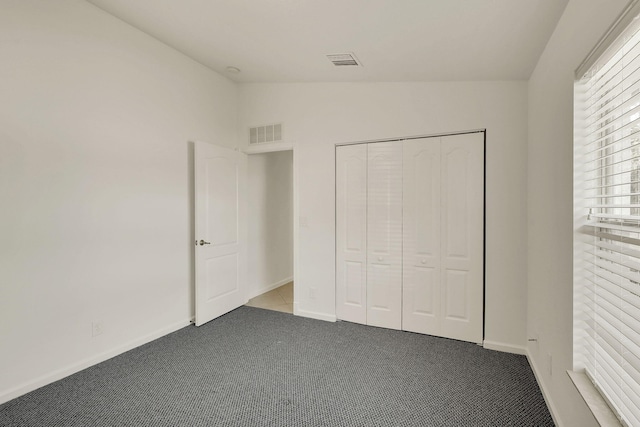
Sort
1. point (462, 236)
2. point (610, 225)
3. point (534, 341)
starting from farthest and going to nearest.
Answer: point (462, 236) → point (534, 341) → point (610, 225)

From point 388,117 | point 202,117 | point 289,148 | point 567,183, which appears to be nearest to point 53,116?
point 202,117

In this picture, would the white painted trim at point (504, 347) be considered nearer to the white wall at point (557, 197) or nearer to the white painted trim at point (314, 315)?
the white wall at point (557, 197)

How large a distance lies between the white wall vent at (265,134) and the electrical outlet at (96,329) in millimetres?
2588

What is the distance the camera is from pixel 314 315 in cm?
372

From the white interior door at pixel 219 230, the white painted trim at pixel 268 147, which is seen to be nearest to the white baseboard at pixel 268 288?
the white interior door at pixel 219 230

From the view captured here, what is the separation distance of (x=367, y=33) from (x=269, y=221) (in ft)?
10.5

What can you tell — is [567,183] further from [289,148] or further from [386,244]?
[289,148]

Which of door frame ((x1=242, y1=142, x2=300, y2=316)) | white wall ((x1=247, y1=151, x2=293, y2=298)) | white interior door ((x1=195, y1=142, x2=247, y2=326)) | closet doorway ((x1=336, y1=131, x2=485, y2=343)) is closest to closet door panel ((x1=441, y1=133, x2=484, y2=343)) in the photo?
closet doorway ((x1=336, y1=131, x2=485, y2=343))

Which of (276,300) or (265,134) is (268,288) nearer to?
(276,300)

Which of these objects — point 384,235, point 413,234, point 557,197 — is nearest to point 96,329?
point 384,235

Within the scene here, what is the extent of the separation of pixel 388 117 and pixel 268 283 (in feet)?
10.1

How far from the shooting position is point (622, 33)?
3.78ft

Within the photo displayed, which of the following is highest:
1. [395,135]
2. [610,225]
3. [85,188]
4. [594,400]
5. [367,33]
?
[367,33]

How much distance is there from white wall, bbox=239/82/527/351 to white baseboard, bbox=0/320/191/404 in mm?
1541
